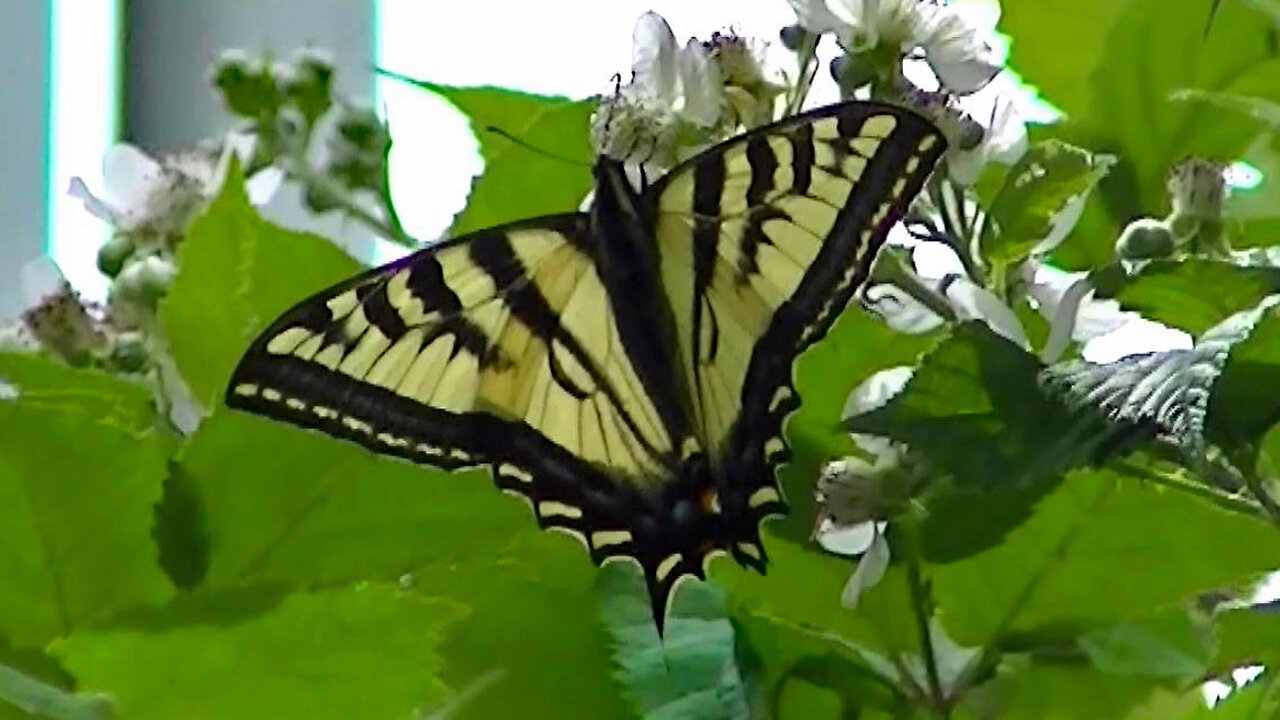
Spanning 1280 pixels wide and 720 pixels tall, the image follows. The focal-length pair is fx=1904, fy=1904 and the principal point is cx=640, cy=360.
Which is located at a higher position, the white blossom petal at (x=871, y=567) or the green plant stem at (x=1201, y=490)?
the green plant stem at (x=1201, y=490)

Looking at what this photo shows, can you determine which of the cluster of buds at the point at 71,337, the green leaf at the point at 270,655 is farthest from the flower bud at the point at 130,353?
the green leaf at the point at 270,655

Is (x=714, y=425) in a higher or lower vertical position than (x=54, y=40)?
higher

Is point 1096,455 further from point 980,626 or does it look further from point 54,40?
point 54,40

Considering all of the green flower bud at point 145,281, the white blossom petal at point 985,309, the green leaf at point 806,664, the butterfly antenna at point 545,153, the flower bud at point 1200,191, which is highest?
the flower bud at point 1200,191

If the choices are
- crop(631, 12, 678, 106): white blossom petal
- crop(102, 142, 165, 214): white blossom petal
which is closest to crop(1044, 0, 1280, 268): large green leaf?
crop(631, 12, 678, 106): white blossom petal

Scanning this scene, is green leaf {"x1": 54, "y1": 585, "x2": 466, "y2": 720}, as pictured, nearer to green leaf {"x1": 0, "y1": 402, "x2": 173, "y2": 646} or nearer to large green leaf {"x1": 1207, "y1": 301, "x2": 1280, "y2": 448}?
green leaf {"x1": 0, "y1": 402, "x2": 173, "y2": 646}

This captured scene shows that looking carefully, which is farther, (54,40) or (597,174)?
(54,40)

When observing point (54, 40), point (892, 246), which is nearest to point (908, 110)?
point (892, 246)

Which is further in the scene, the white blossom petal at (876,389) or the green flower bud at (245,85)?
the green flower bud at (245,85)

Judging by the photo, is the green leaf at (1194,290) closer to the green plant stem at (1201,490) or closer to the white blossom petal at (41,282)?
the green plant stem at (1201,490)
